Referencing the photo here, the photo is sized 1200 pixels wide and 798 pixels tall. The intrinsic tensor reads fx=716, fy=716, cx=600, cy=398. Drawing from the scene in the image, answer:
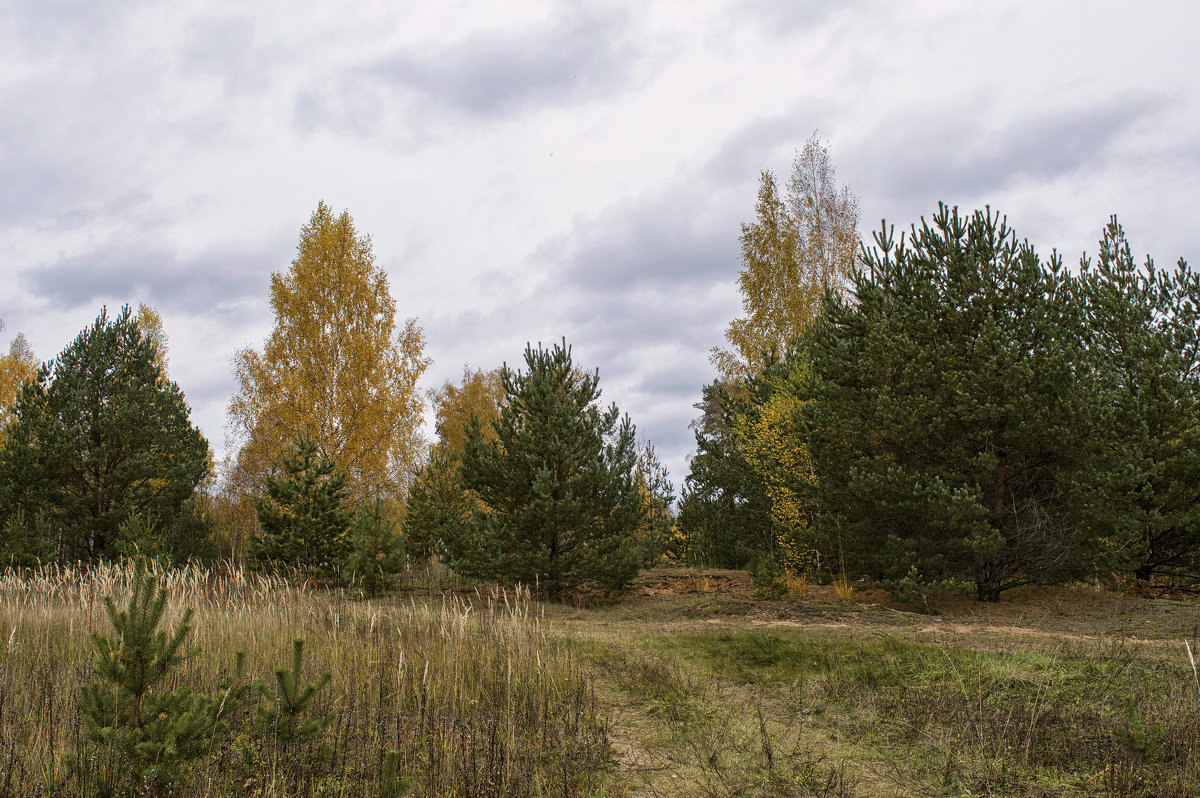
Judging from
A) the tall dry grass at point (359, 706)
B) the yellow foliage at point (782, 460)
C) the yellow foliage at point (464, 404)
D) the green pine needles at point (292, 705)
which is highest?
the yellow foliage at point (464, 404)

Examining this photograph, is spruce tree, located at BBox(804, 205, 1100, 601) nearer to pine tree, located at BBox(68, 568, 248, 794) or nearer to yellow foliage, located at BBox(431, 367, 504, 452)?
pine tree, located at BBox(68, 568, 248, 794)

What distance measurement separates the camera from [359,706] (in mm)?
5012

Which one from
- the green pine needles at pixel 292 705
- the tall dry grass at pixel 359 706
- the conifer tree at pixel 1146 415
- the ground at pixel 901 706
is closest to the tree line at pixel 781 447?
the conifer tree at pixel 1146 415

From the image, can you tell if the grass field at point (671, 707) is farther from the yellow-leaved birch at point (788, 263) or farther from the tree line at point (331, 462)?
the yellow-leaved birch at point (788, 263)

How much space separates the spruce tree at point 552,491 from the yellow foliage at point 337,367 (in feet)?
22.0

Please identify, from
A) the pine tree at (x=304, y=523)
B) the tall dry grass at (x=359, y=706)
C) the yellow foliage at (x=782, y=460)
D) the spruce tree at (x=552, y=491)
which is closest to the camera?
the tall dry grass at (x=359, y=706)

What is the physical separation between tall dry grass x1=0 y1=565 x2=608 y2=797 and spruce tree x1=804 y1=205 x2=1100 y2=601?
645 centimetres

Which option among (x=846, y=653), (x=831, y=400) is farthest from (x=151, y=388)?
(x=846, y=653)

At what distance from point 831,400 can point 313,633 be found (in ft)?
27.9

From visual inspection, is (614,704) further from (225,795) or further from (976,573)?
(976,573)

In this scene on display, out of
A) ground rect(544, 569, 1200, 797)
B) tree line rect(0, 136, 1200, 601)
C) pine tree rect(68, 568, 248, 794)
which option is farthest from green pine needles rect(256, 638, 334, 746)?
tree line rect(0, 136, 1200, 601)

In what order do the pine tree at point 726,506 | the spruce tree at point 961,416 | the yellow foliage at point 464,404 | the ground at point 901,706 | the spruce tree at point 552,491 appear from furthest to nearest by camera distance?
the yellow foliage at point 464,404
the pine tree at point 726,506
the spruce tree at point 552,491
the spruce tree at point 961,416
the ground at point 901,706

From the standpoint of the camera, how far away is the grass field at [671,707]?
12.3ft

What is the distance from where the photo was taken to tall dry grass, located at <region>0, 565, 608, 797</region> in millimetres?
3650
